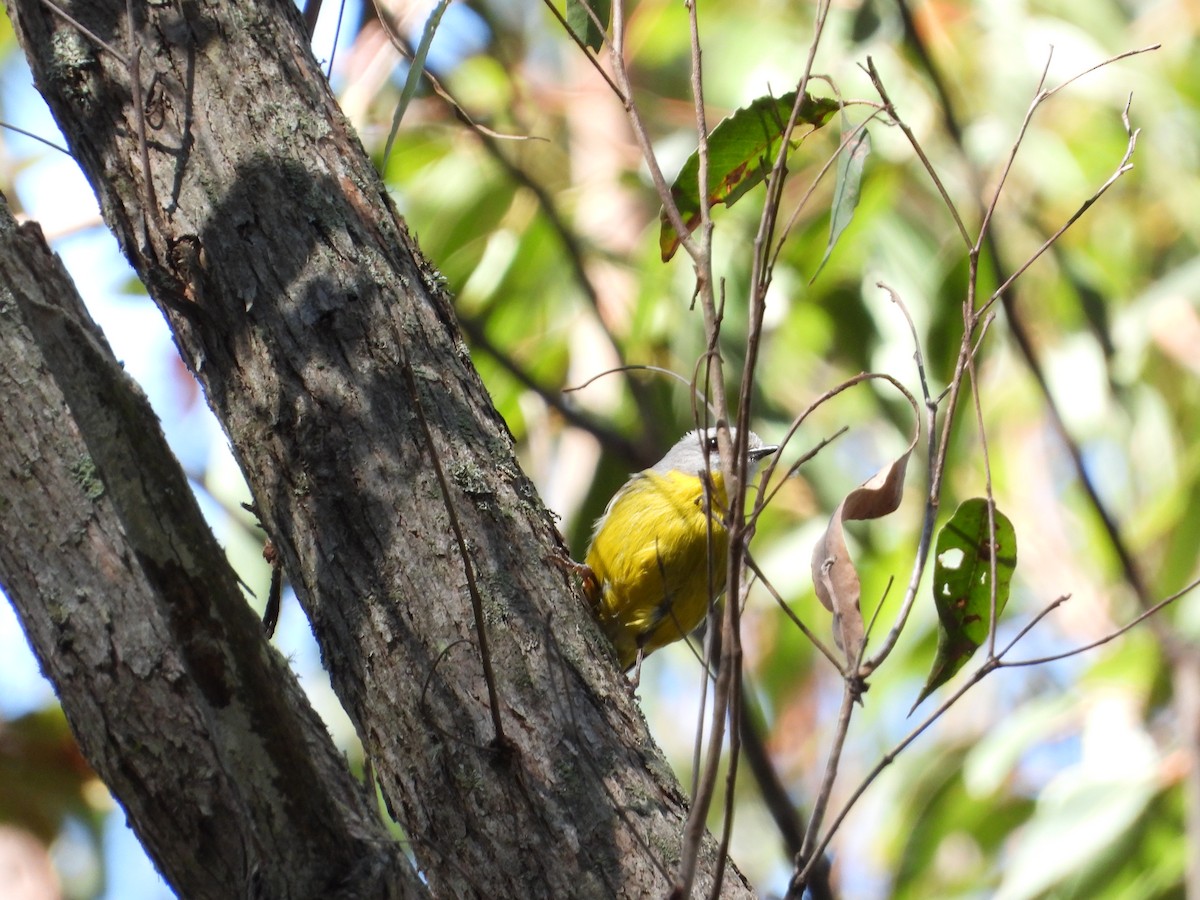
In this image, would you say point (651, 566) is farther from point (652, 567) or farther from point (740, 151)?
point (740, 151)

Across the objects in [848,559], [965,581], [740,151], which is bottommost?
[848,559]

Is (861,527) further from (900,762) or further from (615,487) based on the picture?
(900,762)

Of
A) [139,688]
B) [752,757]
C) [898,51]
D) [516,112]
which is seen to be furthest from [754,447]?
[139,688]

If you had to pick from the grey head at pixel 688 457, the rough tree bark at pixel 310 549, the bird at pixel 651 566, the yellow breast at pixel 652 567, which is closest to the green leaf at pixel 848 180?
the rough tree bark at pixel 310 549

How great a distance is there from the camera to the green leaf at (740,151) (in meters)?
2.46

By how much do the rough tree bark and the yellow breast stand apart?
5.94 feet

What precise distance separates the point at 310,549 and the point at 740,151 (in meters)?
1.15

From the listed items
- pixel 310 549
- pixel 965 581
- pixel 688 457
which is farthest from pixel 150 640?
pixel 688 457

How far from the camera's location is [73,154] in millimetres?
2432

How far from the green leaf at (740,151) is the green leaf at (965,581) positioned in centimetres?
75

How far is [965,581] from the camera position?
2158 millimetres

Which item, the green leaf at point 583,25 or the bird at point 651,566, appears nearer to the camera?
the green leaf at point 583,25

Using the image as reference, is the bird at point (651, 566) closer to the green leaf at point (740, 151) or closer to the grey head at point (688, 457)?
the grey head at point (688, 457)

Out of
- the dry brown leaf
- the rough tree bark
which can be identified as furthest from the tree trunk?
the dry brown leaf
